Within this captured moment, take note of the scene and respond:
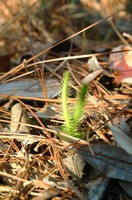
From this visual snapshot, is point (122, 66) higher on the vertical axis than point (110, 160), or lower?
higher

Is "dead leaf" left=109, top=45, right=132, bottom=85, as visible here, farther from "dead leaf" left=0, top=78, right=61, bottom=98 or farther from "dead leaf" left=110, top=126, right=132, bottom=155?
"dead leaf" left=110, top=126, right=132, bottom=155

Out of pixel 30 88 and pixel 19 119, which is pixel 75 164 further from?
pixel 30 88

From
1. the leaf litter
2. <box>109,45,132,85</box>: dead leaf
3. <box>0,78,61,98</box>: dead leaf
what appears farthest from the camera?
<box>109,45,132,85</box>: dead leaf

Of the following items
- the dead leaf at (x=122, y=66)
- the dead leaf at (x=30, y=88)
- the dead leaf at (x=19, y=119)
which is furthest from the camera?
the dead leaf at (x=122, y=66)

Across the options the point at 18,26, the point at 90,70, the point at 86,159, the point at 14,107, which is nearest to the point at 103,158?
the point at 86,159

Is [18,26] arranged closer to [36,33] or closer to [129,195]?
[36,33]

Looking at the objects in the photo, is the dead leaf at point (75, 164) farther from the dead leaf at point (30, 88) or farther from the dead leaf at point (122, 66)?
the dead leaf at point (122, 66)

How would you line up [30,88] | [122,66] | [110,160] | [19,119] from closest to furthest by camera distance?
[110,160] < [19,119] < [30,88] < [122,66]

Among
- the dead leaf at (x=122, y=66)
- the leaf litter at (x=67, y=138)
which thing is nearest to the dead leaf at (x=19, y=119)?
the leaf litter at (x=67, y=138)

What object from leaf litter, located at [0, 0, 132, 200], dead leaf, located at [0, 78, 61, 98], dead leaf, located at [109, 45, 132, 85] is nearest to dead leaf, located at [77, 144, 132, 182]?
leaf litter, located at [0, 0, 132, 200]

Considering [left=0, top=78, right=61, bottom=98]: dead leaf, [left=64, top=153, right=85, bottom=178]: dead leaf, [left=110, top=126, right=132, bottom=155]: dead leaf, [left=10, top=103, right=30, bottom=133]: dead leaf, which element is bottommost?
[left=64, top=153, right=85, bottom=178]: dead leaf

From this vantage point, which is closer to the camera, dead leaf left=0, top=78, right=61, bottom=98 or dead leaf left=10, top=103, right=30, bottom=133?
dead leaf left=10, top=103, right=30, bottom=133

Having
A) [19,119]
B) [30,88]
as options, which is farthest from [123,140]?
[30,88]

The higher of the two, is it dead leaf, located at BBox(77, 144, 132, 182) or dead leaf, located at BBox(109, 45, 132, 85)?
dead leaf, located at BBox(109, 45, 132, 85)
